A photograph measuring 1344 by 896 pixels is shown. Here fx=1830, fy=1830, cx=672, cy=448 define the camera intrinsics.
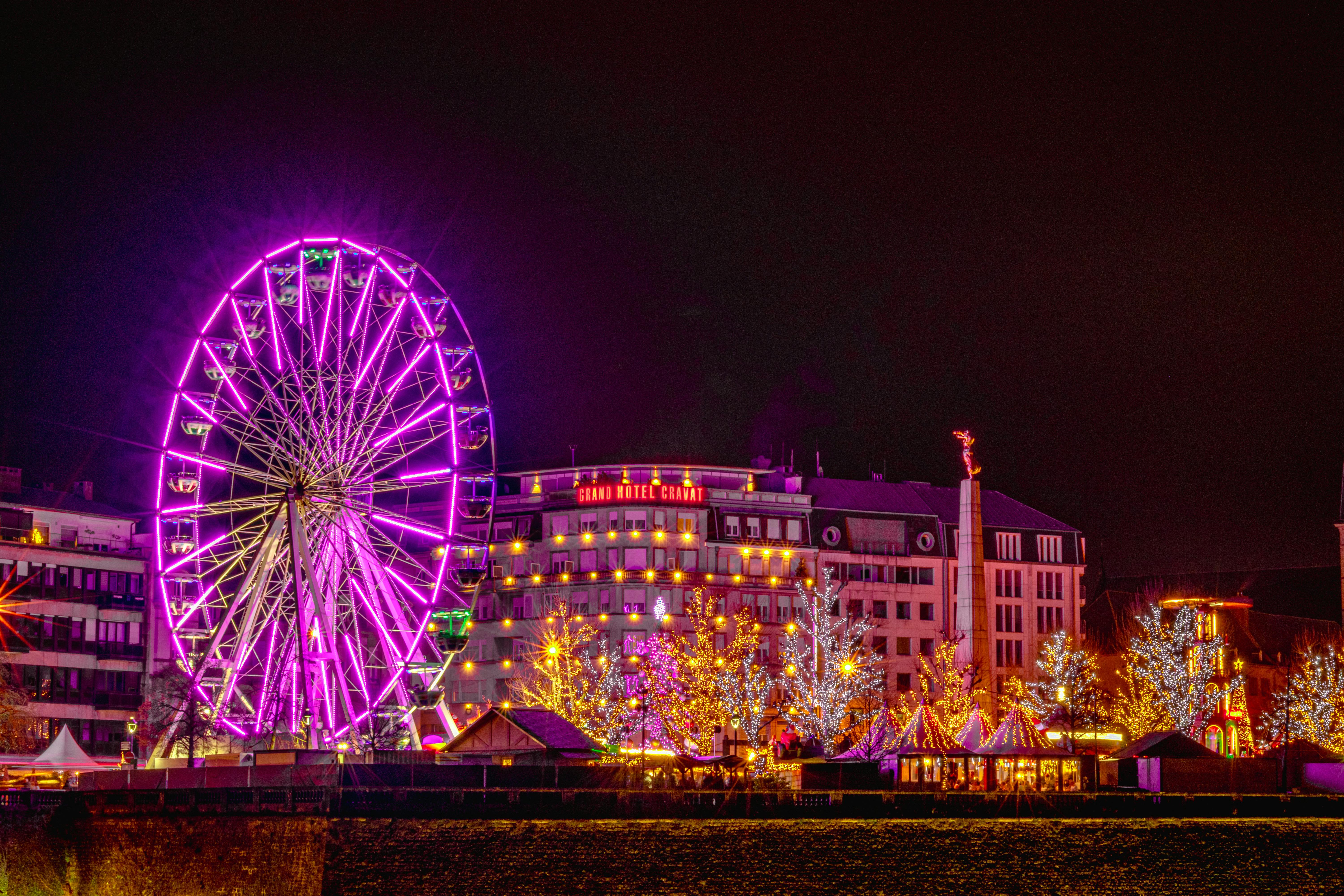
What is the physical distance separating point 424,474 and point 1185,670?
61.5 m

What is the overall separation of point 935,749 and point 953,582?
217ft

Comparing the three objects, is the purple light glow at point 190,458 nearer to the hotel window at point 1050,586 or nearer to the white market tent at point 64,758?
the white market tent at point 64,758

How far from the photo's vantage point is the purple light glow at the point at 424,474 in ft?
270

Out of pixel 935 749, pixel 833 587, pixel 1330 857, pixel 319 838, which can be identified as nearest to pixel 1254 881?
pixel 1330 857

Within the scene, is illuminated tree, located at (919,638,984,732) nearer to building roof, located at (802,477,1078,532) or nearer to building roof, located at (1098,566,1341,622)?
building roof, located at (802,477,1078,532)

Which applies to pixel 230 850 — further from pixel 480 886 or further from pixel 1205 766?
Answer: pixel 1205 766

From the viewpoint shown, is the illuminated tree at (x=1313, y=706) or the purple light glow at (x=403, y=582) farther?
the illuminated tree at (x=1313, y=706)

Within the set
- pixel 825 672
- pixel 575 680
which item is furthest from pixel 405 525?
pixel 575 680

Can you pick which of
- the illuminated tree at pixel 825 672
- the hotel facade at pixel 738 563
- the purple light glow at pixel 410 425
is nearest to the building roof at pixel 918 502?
the hotel facade at pixel 738 563

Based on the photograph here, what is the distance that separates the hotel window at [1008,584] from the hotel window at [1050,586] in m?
1.85

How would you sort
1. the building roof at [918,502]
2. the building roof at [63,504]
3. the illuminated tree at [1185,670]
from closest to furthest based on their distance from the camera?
the illuminated tree at [1185,670], the building roof at [63,504], the building roof at [918,502]

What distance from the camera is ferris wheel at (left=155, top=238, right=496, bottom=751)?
260 feet

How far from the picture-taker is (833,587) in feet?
456

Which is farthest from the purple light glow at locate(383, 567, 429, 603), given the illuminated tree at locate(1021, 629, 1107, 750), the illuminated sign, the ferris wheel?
the illuminated sign
